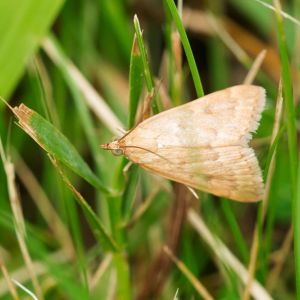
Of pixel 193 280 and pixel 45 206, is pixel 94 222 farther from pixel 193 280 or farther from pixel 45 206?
pixel 45 206

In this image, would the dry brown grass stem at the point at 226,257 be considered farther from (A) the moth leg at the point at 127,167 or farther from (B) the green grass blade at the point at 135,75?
(B) the green grass blade at the point at 135,75

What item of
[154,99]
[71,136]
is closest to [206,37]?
[71,136]

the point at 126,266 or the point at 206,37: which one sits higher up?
the point at 206,37

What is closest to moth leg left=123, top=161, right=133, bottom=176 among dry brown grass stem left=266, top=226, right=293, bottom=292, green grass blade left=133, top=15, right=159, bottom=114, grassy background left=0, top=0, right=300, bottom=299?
grassy background left=0, top=0, right=300, bottom=299

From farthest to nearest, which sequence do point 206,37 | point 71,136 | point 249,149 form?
point 206,37 < point 71,136 < point 249,149

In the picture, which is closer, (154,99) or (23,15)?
(154,99)

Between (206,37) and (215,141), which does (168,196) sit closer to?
(215,141)

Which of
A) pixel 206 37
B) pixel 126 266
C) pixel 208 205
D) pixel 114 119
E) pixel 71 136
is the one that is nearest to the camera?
pixel 126 266

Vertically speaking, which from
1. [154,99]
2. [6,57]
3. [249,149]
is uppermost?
[6,57]
